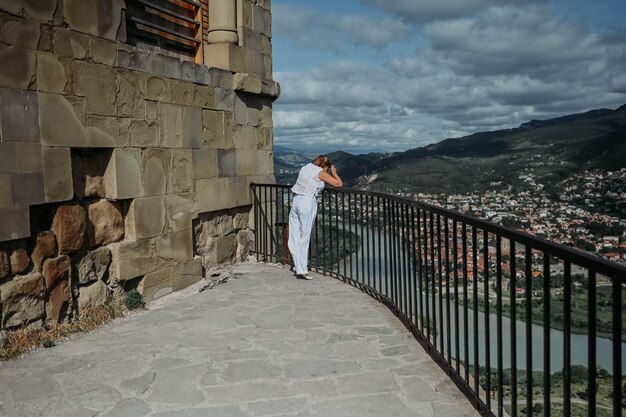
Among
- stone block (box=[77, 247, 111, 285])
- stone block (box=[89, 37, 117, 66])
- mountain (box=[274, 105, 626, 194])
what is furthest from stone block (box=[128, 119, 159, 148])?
mountain (box=[274, 105, 626, 194])

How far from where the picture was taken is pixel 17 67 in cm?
431

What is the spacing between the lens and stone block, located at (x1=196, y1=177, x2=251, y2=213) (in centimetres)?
706

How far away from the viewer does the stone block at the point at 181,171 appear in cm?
640

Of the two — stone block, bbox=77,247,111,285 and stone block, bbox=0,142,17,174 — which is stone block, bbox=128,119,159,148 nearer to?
stone block, bbox=77,247,111,285

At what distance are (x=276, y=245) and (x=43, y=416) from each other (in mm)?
5382

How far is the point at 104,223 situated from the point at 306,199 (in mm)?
2670

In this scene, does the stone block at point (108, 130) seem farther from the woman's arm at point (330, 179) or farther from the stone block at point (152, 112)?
the woman's arm at point (330, 179)

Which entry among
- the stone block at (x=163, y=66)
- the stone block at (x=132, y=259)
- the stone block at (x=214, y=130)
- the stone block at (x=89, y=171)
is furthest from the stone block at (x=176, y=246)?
the stone block at (x=163, y=66)

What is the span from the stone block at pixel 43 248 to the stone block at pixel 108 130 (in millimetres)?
998

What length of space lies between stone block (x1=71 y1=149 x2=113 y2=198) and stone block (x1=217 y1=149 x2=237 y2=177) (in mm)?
2090

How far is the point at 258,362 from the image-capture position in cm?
409

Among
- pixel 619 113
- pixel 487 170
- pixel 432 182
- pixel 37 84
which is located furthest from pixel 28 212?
pixel 619 113

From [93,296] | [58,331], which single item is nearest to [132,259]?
[93,296]

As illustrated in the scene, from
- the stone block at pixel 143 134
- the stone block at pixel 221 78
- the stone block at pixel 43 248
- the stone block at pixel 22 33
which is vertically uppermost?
the stone block at pixel 221 78
